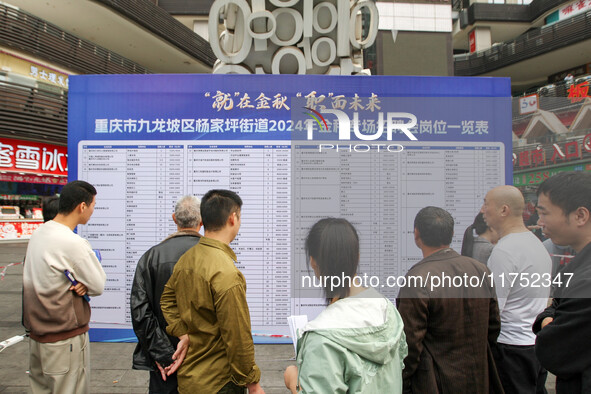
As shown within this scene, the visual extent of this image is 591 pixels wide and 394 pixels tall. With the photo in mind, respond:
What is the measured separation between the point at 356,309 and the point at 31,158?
1499cm

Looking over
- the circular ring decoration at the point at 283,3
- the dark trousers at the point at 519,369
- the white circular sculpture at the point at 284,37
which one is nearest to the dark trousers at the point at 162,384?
the dark trousers at the point at 519,369

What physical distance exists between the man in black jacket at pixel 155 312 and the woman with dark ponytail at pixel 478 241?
1.63 meters

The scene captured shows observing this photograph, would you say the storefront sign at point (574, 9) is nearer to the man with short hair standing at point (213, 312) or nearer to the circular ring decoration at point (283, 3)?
the circular ring decoration at point (283, 3)

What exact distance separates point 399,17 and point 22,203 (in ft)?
49.8

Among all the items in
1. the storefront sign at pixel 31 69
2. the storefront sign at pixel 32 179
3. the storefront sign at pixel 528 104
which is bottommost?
the storefront sign at pixel 528 104

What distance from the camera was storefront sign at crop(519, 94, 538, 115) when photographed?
1.45m

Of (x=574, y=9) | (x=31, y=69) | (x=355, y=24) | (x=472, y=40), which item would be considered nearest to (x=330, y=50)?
(x=355, y=24)

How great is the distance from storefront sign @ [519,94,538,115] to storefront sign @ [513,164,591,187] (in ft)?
0.81

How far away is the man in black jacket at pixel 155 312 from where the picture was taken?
2.15 metres

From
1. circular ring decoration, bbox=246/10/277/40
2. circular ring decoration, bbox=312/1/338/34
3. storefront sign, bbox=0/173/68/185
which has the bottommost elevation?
storefront sign, bbox=0/173/68/185

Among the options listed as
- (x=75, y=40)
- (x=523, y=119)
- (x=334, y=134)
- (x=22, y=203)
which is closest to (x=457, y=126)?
(x=523, y=119)

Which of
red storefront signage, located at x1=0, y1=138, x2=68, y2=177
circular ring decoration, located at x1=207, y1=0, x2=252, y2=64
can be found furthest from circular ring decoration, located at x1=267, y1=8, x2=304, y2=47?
red storefront signage, located at x1=0, y1=138, x2=68, y2=177

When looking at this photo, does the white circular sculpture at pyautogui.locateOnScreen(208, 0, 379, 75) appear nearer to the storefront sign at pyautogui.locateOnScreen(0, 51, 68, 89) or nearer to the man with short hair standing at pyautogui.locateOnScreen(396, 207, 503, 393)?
the man with short hair standing at pyautogui.locateOnScreen(396, 207, 503, 393)

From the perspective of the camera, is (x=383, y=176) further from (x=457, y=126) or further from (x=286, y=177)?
(x=286, y=177)
